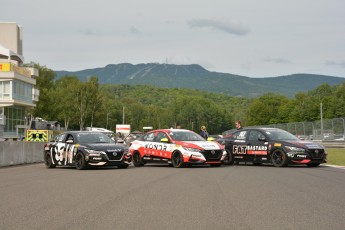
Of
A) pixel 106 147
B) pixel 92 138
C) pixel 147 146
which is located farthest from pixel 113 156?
pixel 147 146

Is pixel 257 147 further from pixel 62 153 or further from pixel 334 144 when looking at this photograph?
pixel 334 144

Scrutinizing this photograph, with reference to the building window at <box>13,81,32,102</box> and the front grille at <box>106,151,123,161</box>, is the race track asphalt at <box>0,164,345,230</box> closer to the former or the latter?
the front grille at <box>106,151,123,161</box>

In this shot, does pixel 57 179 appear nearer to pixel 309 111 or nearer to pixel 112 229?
pixel 112 229

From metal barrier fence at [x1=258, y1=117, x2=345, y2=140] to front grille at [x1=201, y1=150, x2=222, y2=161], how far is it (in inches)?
992

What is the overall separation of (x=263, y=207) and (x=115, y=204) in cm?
245

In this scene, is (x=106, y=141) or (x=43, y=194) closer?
(x=43, y=194)

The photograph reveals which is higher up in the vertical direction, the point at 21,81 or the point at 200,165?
the point at 21,81

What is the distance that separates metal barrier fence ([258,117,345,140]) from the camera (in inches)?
1774

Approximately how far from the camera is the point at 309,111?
473ft

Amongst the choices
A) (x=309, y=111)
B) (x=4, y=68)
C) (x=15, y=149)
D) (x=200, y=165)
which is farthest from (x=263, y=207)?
(x=309, y=111)

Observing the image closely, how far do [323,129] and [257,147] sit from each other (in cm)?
2698

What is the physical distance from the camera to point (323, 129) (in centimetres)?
4766

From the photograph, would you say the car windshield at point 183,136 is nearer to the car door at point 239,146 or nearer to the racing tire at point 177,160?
the racing tire at point 177,160

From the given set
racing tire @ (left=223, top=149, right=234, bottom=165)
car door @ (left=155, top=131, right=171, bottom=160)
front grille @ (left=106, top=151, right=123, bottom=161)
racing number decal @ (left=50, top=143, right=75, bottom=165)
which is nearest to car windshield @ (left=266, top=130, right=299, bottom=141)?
racing tire @ (left=223, top=149, right=234, bottom=165)
